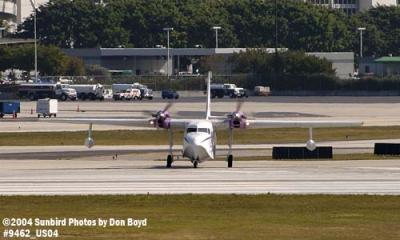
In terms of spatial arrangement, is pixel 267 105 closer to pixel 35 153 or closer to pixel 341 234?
pixel 35 153

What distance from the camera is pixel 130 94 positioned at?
190 metres

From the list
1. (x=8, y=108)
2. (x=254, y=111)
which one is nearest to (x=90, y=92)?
(x=254, y=111)

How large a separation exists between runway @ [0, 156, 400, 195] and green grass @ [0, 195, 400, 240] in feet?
9.44

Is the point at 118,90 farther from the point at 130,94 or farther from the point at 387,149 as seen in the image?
the point at 387,149

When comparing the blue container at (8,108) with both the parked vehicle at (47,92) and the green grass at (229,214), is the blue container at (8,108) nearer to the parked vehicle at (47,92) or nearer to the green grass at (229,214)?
the parked vehicle at (47,92)

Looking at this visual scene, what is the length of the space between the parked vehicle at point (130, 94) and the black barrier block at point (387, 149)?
363 ft

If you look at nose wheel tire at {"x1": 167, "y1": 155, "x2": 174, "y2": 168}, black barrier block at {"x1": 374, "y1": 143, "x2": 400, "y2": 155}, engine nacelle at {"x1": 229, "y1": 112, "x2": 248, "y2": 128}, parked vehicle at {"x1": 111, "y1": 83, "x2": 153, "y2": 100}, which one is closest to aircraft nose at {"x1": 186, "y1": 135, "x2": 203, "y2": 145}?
nose wheel tire at {"x1": 167, "y1": 155, "x2": 174, "y2": 168}

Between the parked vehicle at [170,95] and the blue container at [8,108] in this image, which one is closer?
the blue container at [8,108]

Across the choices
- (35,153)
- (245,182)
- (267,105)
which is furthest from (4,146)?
(267,105)

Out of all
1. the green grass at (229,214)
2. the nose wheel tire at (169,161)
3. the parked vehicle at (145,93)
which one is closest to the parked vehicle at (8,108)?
the parked vehicle at (145,93)

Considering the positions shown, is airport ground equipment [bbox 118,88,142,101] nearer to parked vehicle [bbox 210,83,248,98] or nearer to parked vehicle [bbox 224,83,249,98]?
parked vehicle [bbox 210,83,248,98]

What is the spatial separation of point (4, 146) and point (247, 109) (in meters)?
61.3

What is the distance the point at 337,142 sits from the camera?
314ft

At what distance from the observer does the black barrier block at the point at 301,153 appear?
78.4 metres
